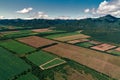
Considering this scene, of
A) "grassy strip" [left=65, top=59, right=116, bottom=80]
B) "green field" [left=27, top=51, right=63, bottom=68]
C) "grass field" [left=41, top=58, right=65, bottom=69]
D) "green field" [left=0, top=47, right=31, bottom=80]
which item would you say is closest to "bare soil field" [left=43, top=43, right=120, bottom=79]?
"grassy strip" [left=65, top=59, right=116, bottom=80]

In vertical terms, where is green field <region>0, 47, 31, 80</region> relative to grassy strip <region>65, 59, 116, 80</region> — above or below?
above

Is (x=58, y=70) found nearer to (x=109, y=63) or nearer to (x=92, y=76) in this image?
(x=92, y=76)

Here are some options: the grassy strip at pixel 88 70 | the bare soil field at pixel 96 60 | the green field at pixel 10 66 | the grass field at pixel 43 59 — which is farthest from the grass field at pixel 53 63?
the bare soil field at pixel 96 60

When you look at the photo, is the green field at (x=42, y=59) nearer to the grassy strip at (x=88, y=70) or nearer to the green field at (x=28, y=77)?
the grassy strip at (x=88, y=70)

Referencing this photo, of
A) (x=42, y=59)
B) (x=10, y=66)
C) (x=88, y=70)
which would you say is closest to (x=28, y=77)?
(x=10, y=66)

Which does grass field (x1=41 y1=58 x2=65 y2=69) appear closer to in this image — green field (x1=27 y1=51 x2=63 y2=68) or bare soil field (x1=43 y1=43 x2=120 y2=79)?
green field (x1=27 y1=51 x2=63 y2=68)

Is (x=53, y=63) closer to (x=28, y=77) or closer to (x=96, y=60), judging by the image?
(x=28, y=77)

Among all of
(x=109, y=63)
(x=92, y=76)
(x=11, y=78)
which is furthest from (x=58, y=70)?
(x=109, y=63)
